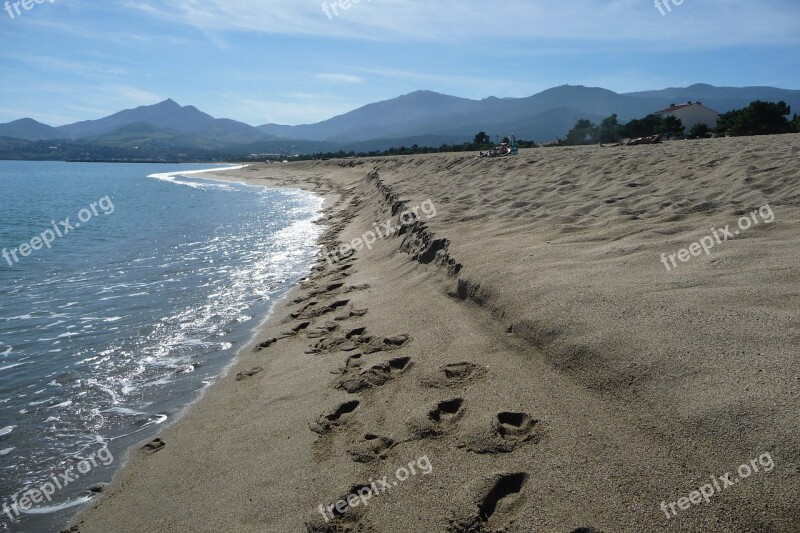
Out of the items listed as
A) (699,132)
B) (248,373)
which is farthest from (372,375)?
(699,132)

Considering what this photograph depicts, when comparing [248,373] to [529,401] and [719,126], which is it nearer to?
[529,401]

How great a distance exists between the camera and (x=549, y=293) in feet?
16.2

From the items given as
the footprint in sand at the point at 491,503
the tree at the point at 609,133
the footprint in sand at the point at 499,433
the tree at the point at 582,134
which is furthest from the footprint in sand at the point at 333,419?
the tree at the point at 582,134

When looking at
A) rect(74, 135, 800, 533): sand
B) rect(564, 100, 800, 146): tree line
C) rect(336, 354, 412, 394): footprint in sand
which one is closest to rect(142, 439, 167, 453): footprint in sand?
rect(74, 135, 800, 533): sand

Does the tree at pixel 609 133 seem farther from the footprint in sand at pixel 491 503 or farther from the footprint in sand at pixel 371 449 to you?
the footprint in sand at pixel 491 503

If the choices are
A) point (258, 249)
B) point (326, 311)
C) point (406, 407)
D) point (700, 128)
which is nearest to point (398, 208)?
point (258, 249)

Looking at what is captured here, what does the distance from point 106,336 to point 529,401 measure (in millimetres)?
6821

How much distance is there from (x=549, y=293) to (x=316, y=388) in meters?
2.54

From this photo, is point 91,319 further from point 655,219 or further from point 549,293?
point 655,219

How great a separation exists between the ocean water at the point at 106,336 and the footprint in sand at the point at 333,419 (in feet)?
6.48

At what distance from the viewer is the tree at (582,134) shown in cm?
4053

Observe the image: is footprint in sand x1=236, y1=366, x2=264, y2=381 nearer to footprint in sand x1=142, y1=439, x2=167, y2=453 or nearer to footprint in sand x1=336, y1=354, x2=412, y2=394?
footprint in sand x1=142, y1=439, x2=167, y2=453

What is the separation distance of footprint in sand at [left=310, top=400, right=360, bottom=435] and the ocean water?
1.98 meters

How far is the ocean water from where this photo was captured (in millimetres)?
4605
